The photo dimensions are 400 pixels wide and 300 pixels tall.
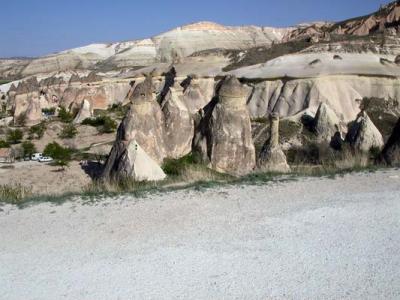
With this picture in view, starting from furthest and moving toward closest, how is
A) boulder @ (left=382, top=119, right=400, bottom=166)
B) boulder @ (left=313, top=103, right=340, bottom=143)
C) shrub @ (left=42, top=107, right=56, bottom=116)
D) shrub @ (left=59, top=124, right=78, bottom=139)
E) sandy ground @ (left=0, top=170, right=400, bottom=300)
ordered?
shrub @ (left=42, top=107, right=56, bottom=116)
shrub @ (left=59, top=124, right=78, bottom=139)
boulder @ (left=313, top=103, right=340, bottom=143)
boulder @ (left=382, top=119, right=400, bottom=166)
sandy ground @ (left=0, top=170, right=400, bottom=300)

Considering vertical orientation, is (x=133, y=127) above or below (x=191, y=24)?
below

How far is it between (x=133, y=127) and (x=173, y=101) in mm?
2459

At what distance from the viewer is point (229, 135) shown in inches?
522

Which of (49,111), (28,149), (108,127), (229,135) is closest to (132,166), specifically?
(229,135)

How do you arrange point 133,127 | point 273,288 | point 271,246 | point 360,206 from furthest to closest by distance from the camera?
point 133,127, point 360,206, point 271,246, point 273,288

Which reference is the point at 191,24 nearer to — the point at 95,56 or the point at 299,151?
the point at 95,56

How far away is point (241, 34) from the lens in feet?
420

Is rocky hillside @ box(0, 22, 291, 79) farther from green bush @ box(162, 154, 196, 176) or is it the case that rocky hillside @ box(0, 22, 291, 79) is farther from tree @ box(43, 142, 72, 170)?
green bush @ box(162, 154, 196, 176)

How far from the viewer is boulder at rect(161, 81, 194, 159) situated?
14.4m

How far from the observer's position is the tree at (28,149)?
67.7ft

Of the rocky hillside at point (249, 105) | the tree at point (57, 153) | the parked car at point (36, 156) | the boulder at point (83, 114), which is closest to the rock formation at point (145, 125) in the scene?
the rocky hillside at point (249, 105)

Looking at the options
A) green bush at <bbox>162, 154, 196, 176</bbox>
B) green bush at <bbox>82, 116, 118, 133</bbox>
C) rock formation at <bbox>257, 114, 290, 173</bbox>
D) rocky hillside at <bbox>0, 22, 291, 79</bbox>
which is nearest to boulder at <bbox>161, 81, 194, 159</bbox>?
green bush at <bbox>162, 154, 196, 176</bbox>

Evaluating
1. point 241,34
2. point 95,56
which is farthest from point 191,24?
point 95,56

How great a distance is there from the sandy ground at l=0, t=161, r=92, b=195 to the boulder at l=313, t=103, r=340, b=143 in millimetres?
8979
